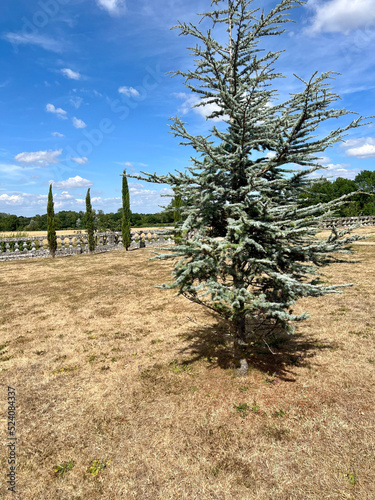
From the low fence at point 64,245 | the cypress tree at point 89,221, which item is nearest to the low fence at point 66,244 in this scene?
the low fence at point 64,245

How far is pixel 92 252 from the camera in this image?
26.4m

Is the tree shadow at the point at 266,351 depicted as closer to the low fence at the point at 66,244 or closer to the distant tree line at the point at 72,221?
the low fence at the point at 66,244

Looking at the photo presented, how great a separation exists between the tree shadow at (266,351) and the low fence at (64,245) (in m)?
15.0

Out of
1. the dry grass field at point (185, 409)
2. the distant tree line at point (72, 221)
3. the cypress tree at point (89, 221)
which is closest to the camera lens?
the dry grass field at point (185, 409)

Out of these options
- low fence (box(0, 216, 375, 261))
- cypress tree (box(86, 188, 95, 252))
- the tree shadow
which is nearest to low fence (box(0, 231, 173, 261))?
low fence (box(0, 216, 375, 261))

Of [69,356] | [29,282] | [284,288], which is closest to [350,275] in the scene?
[284,288]

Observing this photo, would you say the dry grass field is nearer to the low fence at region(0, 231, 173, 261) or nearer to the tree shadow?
the tree shadow

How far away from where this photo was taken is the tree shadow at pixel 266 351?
20.0ft

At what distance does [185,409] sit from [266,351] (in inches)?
110

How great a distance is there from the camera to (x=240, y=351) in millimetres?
5660

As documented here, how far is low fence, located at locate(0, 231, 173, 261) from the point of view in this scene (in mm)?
24109

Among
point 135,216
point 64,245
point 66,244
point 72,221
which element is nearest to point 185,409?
point 64,245

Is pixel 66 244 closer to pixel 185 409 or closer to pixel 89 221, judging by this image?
pixel 89 221

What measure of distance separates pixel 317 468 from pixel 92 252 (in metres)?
25.3
